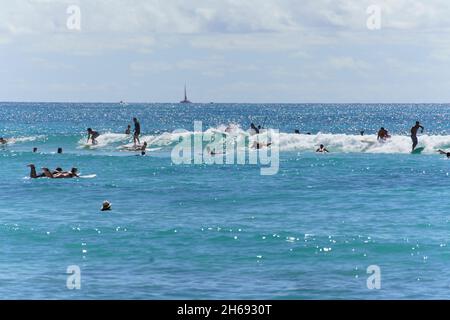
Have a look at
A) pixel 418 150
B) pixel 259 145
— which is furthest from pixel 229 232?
pixel 259 145

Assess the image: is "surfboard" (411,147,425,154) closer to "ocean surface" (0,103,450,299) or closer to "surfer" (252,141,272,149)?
"ocean surface" (0,103,450,299)

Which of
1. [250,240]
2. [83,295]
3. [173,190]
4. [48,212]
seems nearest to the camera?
[83,295]

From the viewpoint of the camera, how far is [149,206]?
2912 centimetres

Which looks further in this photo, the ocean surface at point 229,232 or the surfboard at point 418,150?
the surfboard at point 418,150

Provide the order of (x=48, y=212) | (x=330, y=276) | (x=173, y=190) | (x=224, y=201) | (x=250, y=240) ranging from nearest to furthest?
(x=330, y=276) < (x=250, y=240) < (x=48, y=212) < (x=224, y=201) < (x=173, y=190)

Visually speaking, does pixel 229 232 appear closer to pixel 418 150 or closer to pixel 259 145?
pixel 418 150

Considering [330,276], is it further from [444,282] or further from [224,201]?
[224,201]

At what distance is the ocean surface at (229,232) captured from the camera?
56.3 ft

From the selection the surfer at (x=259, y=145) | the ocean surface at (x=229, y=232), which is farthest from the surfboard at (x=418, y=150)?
the surfer at (x=259, y=145)

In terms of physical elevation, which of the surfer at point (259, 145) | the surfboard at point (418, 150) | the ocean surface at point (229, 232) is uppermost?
the surfer at point (259, 145)

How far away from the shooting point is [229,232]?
23438 millimetres

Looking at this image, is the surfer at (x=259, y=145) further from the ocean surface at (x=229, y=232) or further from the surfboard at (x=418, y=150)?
the ocean surface at (x=229, y=232)

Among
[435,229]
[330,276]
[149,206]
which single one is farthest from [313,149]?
[330,276]
